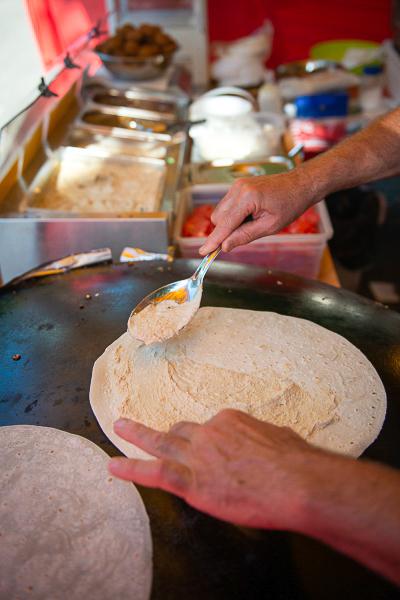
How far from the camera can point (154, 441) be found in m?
0.73

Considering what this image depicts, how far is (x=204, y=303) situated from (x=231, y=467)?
0.68 meters

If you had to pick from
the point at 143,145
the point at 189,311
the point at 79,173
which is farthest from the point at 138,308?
the point at 143,145

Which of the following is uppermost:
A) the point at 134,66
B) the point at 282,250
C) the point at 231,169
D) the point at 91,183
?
the point at 134,66

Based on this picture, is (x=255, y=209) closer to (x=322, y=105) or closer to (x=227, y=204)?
(x=227, y=204)


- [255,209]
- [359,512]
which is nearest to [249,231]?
[255,209]

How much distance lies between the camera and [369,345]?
1.17m

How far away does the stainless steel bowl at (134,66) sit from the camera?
2.45 m

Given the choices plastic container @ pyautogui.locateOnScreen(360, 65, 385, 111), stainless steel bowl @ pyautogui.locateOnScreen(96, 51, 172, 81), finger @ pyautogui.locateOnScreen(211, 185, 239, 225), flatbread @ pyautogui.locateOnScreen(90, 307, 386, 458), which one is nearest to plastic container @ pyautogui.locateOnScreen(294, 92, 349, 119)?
plastic container @ pyautogui.locateOnScreen(360, 65, 385, 111)

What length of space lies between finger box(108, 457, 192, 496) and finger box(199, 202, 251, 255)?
60 cm

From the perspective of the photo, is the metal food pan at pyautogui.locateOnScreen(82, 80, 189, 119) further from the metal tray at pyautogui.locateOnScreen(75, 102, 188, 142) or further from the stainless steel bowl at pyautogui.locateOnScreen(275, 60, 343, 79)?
the stainless steel bowl at pyautogui.locateOnScreen(275, 60, 343, 79)

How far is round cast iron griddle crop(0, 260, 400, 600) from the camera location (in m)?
0.73

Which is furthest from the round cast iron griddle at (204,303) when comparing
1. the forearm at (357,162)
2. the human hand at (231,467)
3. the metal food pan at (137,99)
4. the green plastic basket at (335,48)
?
the green plastic basket at (335,48)

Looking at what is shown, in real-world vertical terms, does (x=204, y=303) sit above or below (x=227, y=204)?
below

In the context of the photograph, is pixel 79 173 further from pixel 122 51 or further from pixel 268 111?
pixel 268 111
